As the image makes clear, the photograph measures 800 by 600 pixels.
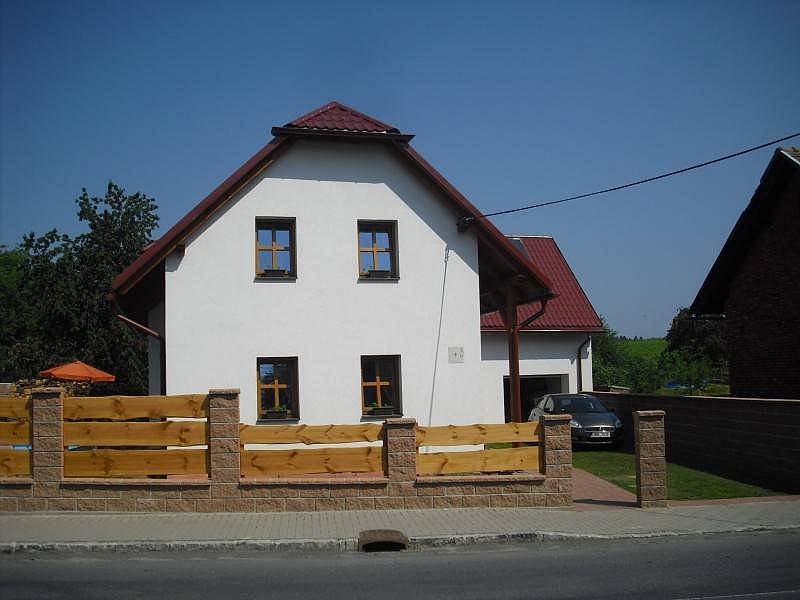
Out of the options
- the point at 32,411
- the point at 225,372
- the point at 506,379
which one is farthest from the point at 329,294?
the point at 506,379

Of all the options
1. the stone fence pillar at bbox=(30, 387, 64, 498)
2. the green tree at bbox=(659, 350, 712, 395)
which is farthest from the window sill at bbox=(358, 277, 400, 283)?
the green tree at bbox=(659, 350, 712, 395)

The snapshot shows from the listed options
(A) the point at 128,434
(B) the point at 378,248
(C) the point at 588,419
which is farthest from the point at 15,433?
(C) the point at 588,419

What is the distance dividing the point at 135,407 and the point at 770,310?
15801 mm

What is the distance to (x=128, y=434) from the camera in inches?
464

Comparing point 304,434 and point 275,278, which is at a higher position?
point 275,278

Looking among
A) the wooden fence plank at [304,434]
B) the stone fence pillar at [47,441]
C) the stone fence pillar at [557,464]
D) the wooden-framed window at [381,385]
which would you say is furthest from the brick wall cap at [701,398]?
the stone fence pillar at [47,441]

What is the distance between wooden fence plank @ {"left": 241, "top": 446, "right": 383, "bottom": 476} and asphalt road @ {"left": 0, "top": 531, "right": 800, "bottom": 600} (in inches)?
93.9

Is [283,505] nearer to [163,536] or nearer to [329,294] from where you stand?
[163,536]

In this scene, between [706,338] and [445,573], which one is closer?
[445,573]

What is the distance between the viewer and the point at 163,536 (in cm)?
1006

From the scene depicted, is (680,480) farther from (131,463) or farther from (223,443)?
(131,463)

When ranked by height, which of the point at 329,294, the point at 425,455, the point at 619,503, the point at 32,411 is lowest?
the point at 619,503

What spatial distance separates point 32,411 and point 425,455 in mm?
5821

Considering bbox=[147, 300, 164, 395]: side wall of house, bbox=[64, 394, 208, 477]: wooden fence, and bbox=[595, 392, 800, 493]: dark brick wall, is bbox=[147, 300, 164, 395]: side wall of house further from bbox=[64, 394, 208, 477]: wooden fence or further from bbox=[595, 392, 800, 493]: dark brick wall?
bbox=[595, 392, 800, 493]: dark brick wall
